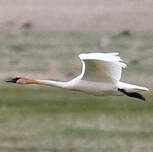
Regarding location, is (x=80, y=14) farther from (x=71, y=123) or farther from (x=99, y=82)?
(x=99, y=82)

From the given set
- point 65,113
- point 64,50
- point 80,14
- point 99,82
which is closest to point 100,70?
point 99,82

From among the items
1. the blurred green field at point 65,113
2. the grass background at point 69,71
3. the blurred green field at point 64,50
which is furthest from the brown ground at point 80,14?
the blurred green field at point 65,113

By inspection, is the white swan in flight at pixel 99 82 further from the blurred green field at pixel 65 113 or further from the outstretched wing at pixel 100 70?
the blurred green field at pixel 65 113

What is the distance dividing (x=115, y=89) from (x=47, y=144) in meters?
3.94

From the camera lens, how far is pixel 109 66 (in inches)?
451

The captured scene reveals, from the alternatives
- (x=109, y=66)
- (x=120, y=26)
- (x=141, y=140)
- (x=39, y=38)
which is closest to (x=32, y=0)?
(x=120, y=26)

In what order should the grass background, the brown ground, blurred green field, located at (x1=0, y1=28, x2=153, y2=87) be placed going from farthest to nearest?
the brown ground, blurred green field, located at (x1=0, y1=28, x2=153, y2=87), the grass background

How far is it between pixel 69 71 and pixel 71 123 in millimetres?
6686

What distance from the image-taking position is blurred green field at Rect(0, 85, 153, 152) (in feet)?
49.5

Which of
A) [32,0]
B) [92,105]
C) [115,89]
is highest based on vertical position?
[115,89]

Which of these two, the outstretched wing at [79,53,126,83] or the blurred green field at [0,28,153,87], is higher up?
the outstretched wing at [79,53,126,83]

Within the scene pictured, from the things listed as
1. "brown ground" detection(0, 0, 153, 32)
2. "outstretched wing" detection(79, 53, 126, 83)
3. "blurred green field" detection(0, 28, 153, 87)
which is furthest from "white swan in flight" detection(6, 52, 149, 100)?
"brown ground" detection(0, 0, 153, 32)

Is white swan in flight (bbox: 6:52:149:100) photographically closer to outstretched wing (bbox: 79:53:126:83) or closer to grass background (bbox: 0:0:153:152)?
outstretched wing (bbox: 79:53:126:83)

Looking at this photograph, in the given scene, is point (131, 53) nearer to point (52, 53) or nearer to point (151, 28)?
point (52, 53)
